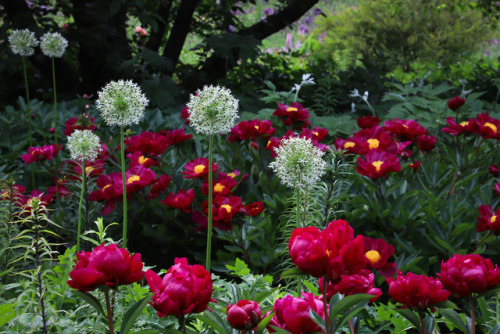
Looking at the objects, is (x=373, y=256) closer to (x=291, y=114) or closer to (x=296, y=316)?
(x=296, y=316)

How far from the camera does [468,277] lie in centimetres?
94

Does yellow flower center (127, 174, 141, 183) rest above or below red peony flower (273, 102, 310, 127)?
below

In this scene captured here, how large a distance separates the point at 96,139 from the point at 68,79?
150 inches

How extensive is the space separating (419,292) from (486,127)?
1.53 meters

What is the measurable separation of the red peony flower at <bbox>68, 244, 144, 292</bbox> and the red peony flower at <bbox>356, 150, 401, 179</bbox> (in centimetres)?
112

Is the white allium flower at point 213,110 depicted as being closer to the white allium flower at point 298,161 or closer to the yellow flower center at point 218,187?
the white allium flower at point 298,161

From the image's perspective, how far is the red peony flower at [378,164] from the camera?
5.89 ft

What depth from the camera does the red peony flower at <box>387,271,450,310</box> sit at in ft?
3.11

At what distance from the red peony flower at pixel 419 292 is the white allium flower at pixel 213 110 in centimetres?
60

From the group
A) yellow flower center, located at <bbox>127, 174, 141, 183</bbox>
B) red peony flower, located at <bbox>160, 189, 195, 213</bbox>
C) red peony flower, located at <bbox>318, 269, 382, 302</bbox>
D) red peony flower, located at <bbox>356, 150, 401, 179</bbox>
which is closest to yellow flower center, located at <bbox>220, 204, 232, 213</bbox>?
red peony flower, located at <bbox>160, 189, 195, 213</bbox>

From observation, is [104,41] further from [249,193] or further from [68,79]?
[249,193]

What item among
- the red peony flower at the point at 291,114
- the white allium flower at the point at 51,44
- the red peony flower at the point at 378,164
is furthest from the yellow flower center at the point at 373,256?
the white allium flower at the point at 51,44

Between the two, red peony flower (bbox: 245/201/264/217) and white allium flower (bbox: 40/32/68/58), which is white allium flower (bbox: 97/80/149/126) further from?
white allium flower (bbox: 40/32/68/58)

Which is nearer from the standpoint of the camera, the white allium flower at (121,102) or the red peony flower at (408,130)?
the white allium flower at (121,102)
